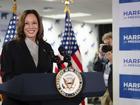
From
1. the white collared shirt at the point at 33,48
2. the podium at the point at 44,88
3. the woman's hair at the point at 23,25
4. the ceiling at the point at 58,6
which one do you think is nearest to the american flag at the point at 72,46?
the woman's hair at the point at 23,25

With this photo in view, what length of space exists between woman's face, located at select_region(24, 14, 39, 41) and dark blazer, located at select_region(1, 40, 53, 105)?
0.20ft

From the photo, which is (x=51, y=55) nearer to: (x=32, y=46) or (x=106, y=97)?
(x=32, y=46)

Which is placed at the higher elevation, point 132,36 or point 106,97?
point 132,36

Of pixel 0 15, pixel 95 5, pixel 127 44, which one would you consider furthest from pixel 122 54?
pixel 0 15

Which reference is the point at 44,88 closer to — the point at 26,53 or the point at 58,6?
the point at 26,53

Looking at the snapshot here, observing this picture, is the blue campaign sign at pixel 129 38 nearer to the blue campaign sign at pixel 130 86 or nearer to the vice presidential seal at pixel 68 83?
the blue campaign sign at pixel 130 86

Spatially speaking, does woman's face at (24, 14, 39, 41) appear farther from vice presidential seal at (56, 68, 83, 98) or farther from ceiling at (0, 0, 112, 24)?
ceiling at (0, 0, 112, 24)

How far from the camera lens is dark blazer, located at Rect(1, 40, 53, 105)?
175cm

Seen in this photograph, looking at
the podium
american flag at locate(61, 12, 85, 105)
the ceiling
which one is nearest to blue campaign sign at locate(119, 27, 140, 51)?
the podium

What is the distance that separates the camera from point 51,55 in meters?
1.71

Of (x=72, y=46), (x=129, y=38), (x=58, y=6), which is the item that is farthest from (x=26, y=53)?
(x=58, y=6)

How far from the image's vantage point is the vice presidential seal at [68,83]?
4.91 feet

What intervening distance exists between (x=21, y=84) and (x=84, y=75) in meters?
0.30

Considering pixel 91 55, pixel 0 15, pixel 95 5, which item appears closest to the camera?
pixel 95 5
